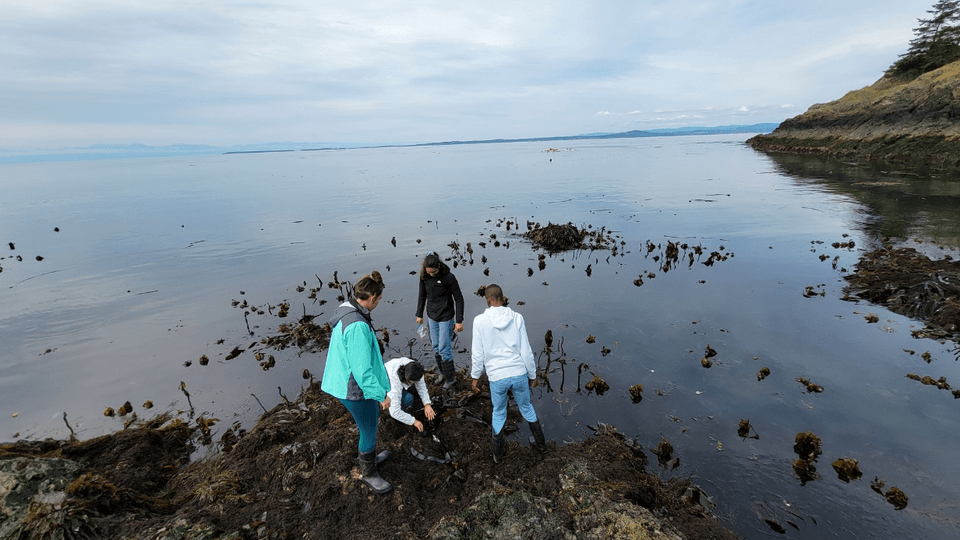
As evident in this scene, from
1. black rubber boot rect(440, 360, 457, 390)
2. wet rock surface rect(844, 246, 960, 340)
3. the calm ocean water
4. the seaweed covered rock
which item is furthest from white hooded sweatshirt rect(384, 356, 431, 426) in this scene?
the seaweed covered rock

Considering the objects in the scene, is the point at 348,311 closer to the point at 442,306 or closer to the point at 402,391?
the point at 402,391

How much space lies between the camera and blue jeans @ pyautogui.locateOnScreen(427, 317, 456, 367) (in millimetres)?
7832

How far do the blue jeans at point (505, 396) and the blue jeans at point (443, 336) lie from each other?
101 inches

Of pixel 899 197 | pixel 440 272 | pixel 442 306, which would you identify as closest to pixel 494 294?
pixel 440 272

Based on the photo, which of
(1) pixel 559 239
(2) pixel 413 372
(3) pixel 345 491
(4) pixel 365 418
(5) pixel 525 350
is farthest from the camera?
(1) pixel 559 239

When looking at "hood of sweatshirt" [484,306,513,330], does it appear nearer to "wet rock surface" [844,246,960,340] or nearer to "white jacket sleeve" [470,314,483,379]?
"white jacket sleeve" [470,314,483,379]

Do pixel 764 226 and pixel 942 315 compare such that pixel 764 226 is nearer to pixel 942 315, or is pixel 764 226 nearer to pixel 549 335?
pixel 942 315

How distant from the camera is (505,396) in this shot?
5395 mm

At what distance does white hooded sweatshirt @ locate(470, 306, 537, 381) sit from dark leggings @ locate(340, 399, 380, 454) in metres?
1.43

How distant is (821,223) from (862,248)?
5.91m

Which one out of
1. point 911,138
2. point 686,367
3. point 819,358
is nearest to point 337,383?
point 686,367

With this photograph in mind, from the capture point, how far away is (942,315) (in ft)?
31.9

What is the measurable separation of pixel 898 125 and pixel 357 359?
229ft

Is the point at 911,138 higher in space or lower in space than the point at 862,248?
higher
